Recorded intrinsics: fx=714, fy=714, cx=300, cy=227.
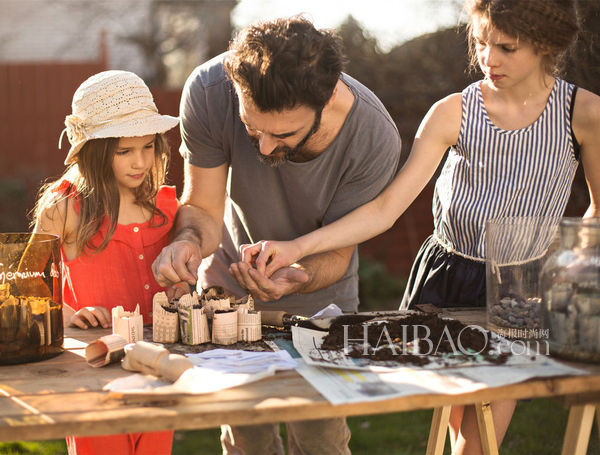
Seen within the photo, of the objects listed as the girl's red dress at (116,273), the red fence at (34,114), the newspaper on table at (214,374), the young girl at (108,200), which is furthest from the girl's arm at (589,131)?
the red fence at (34,114)

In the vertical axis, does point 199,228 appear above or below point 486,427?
above

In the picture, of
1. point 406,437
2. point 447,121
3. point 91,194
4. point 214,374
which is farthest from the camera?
point 406,437

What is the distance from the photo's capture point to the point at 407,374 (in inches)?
65.2

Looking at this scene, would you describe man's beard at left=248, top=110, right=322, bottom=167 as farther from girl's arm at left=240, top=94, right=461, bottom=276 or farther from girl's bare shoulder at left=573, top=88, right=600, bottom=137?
girl's bare shoulder at left=573, top=88, right=600, bottom=137

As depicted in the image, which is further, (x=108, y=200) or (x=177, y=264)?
(x=108, y=200)

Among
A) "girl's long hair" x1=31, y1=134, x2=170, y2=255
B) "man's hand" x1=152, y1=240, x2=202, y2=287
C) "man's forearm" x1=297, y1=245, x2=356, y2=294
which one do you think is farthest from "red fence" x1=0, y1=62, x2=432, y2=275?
"man's hand" x1=152, y1=240, x2=202, y2=287

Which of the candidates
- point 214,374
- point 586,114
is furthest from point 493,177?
point 214,374

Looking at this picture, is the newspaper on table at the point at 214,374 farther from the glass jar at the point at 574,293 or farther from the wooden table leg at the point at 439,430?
the wooden table leg at the point at 439,430

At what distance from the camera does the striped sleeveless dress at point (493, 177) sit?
7.81 ft

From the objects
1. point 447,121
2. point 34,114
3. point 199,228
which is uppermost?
point 34,114

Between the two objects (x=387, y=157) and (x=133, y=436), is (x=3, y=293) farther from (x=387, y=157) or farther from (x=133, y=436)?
(x=387, y=157)

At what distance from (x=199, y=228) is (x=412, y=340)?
42.4 inches

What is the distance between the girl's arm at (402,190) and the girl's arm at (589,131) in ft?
1.27

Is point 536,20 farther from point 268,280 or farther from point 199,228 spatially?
point 199,228
